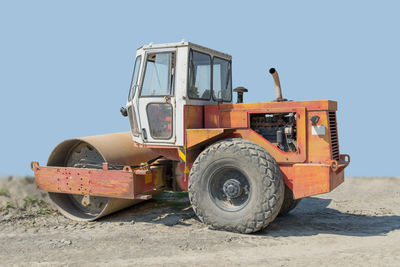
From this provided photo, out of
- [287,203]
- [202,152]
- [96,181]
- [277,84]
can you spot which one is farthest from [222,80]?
[96,181]

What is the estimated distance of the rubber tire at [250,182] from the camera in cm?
600

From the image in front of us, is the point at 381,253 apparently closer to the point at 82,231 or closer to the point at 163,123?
the point at 163,123

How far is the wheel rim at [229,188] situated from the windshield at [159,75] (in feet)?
5.28

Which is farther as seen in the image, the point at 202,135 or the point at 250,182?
the point at 202,135

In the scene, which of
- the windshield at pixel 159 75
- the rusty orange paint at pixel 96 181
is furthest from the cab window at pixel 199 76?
the rusty orange paint at pixel 96 181

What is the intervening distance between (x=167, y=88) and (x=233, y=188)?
1972 mm

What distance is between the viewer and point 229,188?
629 cm

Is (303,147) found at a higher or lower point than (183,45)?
lower

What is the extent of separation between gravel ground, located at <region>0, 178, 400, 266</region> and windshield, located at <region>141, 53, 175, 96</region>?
2.26m

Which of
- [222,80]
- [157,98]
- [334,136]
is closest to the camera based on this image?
[334,136]

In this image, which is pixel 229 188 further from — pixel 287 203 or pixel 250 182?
pixel 287 203

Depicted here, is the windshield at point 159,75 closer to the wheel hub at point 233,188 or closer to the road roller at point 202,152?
the road roller at point 202,152

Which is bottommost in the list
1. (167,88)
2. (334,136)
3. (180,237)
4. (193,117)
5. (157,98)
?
(180,237)

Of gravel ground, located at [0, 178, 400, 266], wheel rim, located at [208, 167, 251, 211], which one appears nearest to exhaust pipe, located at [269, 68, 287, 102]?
wheel rim, located at [208, 167, 251, 211]
